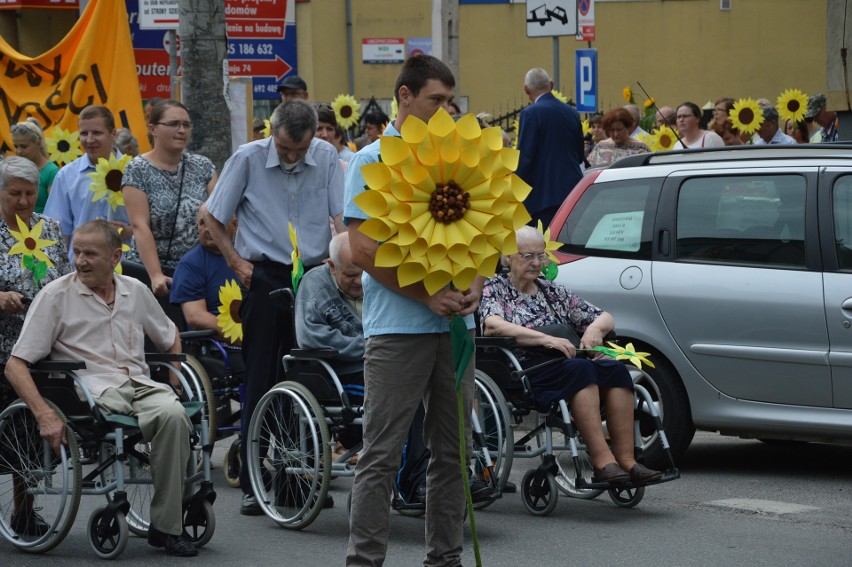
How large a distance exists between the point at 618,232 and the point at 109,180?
3.42m

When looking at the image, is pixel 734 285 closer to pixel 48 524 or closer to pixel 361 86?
pixel 48 524

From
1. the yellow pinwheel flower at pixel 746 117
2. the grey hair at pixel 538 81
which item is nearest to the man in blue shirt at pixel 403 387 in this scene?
the grey hair at pixel 538 81

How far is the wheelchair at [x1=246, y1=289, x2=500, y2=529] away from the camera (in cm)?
741

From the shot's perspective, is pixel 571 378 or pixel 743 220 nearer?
pixel 571 378

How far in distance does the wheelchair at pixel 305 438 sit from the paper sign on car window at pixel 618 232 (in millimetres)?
1664

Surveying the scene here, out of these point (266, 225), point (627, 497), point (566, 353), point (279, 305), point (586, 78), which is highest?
point (586, 78)

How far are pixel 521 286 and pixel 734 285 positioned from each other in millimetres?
1167

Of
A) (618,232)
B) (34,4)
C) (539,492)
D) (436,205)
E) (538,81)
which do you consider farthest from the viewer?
(34,4)

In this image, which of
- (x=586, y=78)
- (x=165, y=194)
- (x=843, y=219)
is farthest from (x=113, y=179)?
(x=586, y=78)

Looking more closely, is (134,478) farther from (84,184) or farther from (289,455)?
(84,184)

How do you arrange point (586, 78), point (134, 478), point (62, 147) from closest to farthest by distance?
point (134, 478) → point (62, 147) → point (586, 78)

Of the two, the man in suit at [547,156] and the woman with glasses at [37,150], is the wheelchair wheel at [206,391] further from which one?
the man in suit at [547,156]

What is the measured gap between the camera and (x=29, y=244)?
25.3 ft

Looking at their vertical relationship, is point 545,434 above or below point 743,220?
below
